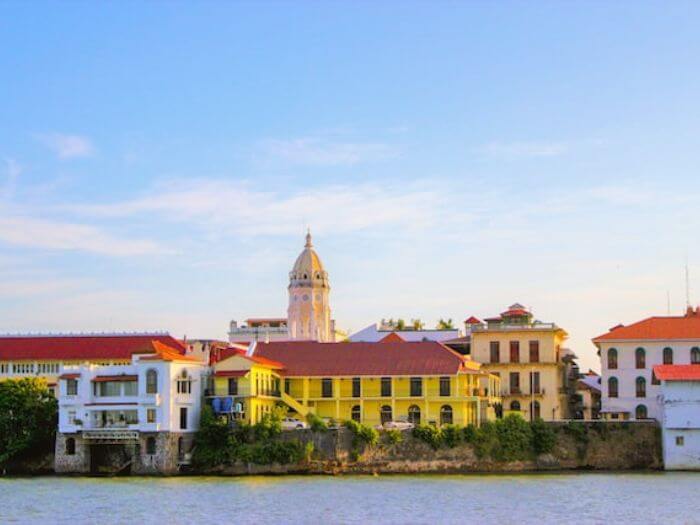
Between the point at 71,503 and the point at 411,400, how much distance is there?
102 feet

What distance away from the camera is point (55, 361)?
94.5m

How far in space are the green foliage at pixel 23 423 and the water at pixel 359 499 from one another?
625 centimetres

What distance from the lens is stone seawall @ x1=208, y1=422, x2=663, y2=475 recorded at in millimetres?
76688

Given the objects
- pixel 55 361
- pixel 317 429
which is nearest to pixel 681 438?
pixel 317 429

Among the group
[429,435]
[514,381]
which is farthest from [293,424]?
[514,381]

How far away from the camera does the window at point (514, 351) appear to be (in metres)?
96.6

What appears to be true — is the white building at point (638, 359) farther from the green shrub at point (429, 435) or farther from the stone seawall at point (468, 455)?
the green shrub at point (429, 435)

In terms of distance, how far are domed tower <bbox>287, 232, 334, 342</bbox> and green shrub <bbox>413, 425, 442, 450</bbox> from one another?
70716 mm

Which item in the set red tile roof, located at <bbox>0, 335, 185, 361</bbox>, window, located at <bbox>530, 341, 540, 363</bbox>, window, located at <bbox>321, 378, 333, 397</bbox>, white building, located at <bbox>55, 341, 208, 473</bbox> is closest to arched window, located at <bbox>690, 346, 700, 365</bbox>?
window, located at <bbox>530, 341, 540, 363</bbox>

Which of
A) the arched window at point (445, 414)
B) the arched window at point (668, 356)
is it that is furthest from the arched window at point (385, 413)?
the arched window at point (668, 356)

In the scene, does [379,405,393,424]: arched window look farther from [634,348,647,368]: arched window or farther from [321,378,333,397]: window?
[634,348,647,368]: arched window

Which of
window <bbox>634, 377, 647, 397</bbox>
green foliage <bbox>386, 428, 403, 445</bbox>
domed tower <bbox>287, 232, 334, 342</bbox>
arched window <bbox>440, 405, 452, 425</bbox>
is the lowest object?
green foliage <bbox>386, 428, 403, 445</bbox>

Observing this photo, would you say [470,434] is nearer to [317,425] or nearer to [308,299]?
[317,425]

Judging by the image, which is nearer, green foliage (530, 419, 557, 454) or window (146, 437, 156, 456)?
window (146, 437, 156, 456)
